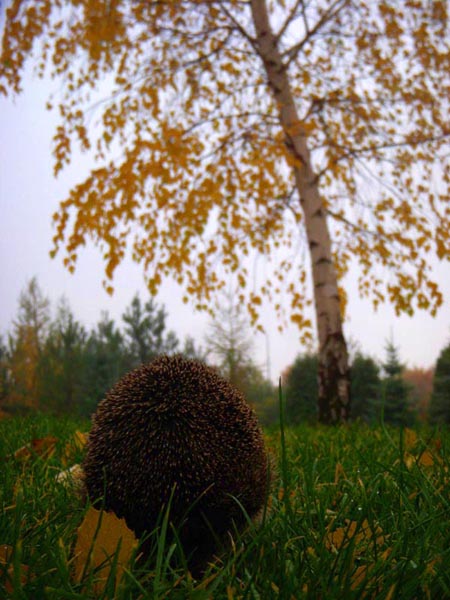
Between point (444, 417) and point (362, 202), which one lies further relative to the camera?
point (444, 417)

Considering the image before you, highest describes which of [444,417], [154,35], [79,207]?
[154,35]

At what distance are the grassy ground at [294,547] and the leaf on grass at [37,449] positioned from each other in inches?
9.7

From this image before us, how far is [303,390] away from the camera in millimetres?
20609

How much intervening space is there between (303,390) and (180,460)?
64.9 ft

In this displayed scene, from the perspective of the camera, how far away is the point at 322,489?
2094 millimetres

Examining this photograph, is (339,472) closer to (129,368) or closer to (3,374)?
(129,368)

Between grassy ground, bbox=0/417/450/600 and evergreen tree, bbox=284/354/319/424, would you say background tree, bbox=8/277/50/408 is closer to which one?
evergreen tree, bbox=284/354/319/424

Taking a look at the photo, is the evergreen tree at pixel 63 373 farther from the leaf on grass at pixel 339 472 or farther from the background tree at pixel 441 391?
the leaf on grass at pixel 339 472

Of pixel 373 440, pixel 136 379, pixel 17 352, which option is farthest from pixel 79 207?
pixel 17 352

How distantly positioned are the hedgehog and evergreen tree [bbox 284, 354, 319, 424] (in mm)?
18615

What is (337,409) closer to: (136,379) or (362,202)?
(362,202)

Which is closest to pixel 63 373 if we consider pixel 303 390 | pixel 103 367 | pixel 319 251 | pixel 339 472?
pixel 103 367

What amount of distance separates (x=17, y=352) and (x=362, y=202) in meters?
23.5

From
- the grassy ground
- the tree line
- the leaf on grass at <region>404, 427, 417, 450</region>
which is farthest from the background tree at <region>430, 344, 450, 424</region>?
the grassy ground
